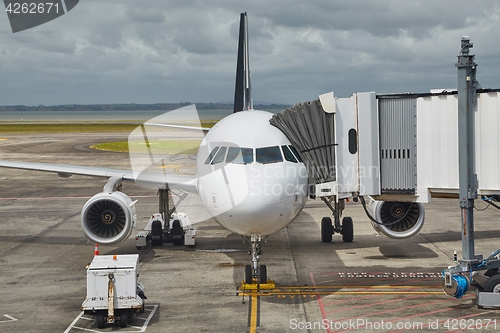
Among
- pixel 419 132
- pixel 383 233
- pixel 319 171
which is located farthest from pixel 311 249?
pixel 419 132

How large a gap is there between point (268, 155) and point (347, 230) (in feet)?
28.5

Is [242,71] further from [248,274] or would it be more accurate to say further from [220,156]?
[248,274]

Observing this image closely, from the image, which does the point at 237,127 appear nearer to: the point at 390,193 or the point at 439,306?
the point at 390,193

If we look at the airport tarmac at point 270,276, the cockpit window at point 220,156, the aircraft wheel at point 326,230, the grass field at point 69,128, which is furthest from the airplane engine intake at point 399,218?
the grass field at point 69,128

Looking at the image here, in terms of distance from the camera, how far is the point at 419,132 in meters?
18.7

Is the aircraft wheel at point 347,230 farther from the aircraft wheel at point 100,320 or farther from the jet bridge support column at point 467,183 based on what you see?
the aircraft wheel at point 100,320

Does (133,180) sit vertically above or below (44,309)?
above

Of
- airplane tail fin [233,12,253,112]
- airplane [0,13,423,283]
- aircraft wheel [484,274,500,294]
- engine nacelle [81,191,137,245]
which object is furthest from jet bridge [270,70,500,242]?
airplane tail fin [233,12,253,112]

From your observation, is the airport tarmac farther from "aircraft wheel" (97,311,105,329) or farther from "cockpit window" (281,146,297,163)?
"cockpit window" (281,146,297,163)

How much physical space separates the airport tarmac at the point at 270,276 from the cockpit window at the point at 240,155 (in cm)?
365

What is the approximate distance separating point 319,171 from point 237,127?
2713mm

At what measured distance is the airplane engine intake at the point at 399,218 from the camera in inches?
934

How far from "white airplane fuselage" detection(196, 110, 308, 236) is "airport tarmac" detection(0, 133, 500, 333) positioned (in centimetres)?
221

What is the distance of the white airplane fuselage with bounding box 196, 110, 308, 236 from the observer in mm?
17594
